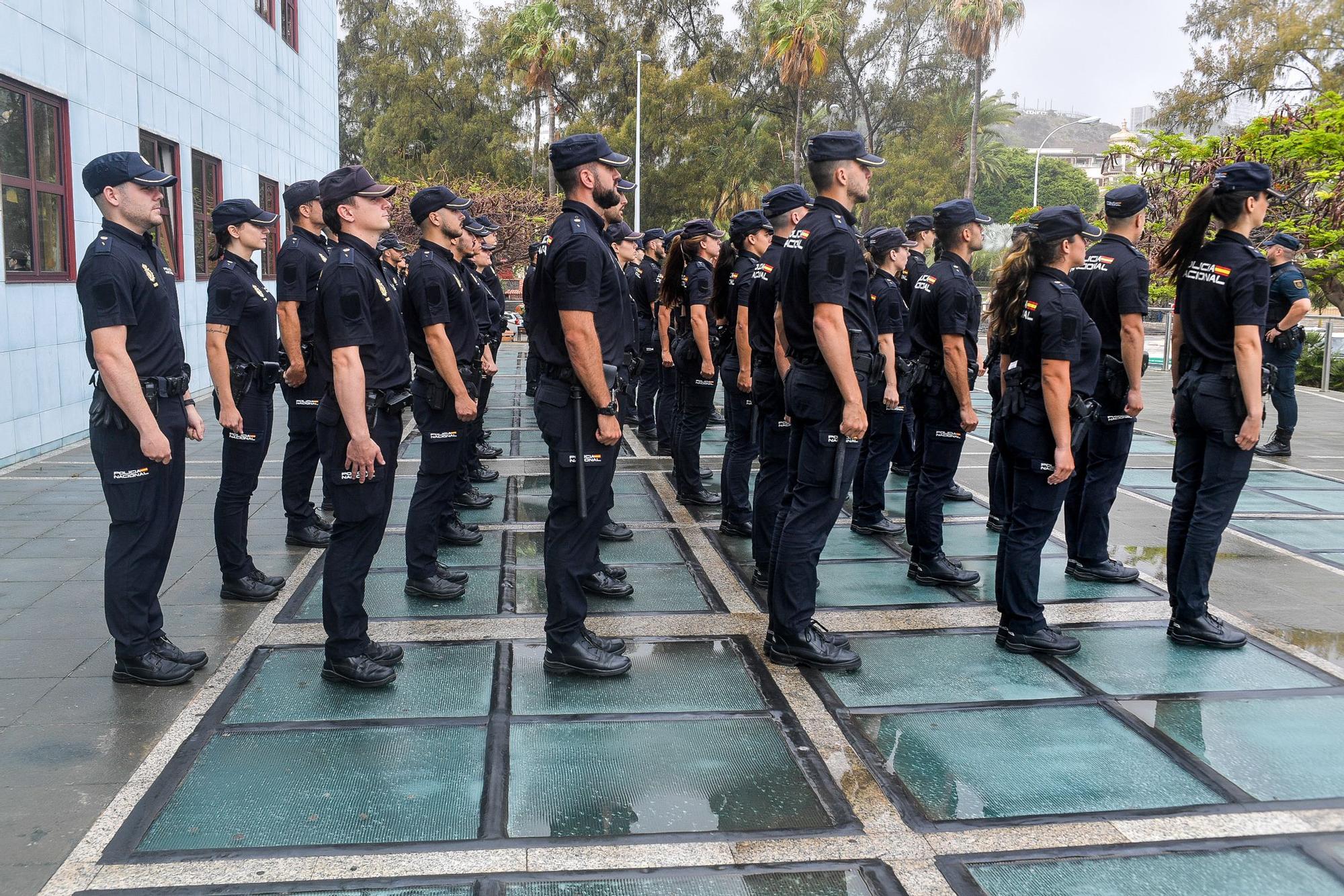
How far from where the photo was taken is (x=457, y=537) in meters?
6.62

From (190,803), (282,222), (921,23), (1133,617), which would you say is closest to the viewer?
(190,803)

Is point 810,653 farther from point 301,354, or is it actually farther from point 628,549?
point 301,354

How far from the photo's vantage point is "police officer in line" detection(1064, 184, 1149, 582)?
18.4 feet

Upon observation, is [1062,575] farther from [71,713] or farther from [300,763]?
[71,713]

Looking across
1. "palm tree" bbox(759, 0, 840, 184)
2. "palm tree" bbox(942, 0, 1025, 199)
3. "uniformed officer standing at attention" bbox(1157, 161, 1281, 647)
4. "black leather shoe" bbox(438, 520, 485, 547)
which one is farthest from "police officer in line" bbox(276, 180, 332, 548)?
→ "palm tree" bbox(942, 0, 1025, 199)

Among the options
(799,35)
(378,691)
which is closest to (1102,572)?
(378,691)

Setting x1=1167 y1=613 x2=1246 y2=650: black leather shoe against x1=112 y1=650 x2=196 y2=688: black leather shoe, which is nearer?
x1=112 y1=650 x2=196 y2=688: black leather shoe

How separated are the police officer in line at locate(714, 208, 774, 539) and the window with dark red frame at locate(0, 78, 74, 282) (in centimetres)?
611

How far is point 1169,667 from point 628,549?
3121 millimetres

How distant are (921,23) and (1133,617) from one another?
48.4 meters

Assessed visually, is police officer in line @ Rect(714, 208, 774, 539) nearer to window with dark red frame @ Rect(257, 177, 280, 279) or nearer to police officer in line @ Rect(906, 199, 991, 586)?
police officer in line @ Rect(906, 199, 991, 586)

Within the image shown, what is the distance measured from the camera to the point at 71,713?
404 centimetres

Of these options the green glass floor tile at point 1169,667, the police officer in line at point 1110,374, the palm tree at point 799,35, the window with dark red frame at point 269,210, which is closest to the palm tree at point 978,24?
the palm tree at point 799,35

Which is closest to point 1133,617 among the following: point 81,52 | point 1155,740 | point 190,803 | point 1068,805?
point 1155,740
